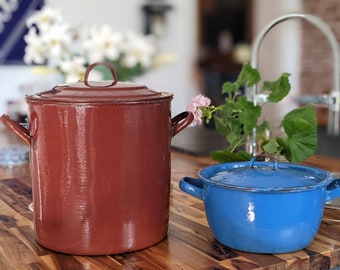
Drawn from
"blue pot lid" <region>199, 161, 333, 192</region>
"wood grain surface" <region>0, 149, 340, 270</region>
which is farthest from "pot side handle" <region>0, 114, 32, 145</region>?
"blue pot lid" <region>199, 161, 333, 192</region>

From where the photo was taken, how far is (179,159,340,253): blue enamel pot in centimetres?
80

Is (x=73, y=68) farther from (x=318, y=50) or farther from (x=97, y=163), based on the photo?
(x=318, y=50)

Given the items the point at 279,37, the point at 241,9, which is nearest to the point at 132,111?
the point at 279,37

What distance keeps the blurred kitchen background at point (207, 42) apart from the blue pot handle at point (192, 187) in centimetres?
81

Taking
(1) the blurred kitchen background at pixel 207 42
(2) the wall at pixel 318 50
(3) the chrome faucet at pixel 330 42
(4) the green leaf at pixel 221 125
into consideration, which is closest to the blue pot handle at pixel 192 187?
(4) the green leaf at pixel 221 125

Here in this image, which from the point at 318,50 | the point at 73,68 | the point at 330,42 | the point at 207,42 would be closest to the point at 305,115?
the point at 330,42

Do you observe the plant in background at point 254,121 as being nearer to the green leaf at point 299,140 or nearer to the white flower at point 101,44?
the green leaf at point 299,140

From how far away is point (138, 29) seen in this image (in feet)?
12.7

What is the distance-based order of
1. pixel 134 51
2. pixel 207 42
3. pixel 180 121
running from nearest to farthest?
pixel 180 121 → pixel 134 51 → pixel 207 42

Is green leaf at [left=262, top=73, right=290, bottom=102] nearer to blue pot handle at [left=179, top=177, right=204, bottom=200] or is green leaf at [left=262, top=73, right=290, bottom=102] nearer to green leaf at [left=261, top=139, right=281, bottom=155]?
green leaf at [left=261, top=139, right=281, bottom=155]

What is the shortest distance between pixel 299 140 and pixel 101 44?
1.32 meters

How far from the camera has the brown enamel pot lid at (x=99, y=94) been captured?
806 millimetres

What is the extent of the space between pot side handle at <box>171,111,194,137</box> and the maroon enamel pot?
0.05m

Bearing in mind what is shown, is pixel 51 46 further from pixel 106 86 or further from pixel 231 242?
pixel 231 242
